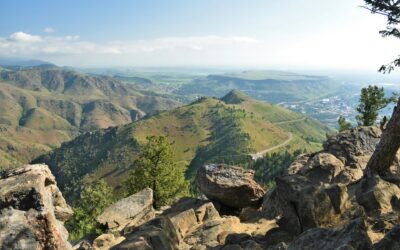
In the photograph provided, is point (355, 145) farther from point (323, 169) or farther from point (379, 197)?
point (379, 197)

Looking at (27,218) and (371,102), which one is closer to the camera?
(27,218)

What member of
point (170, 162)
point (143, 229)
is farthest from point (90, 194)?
point (143, 229)

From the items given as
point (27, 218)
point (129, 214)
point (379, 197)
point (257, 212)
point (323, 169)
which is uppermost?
point (27, 218)

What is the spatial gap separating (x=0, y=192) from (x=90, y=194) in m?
77.7

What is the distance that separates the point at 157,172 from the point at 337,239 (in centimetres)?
5500

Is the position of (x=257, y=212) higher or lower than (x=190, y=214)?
lower

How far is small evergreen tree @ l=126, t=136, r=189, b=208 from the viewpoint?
230 ft

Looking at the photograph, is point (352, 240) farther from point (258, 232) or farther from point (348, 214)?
point (258, 232)

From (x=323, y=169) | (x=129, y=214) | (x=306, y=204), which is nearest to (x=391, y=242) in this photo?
(x=306, y=204)

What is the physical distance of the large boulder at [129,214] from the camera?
3897cm

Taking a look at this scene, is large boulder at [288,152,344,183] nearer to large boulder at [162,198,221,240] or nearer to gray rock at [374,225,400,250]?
large boulder at [162,198,221,240]

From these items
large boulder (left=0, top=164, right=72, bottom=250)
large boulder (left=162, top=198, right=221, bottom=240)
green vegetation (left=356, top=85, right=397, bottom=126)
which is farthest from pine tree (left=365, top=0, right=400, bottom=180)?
green vegetation (left=356, top=85, right=397, bottom=126)

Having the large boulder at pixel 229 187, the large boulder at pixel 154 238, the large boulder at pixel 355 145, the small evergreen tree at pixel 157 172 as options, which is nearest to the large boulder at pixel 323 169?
the large boulder at pixel 355 145

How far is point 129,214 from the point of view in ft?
135
